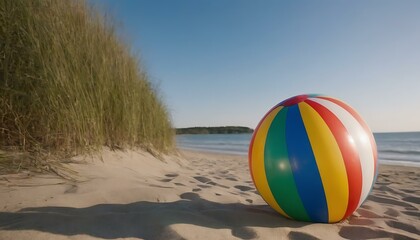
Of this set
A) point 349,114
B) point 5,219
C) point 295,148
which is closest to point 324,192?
point 295,148

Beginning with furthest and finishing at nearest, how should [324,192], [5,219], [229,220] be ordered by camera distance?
[229,220]
[324,192]
[5,219]

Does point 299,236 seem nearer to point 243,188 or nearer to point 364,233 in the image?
point 364,233

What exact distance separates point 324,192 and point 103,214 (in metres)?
1.57

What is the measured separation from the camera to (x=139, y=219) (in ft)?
6.86

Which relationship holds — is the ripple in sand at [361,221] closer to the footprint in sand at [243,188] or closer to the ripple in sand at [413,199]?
the ripple in sand at [413,199]

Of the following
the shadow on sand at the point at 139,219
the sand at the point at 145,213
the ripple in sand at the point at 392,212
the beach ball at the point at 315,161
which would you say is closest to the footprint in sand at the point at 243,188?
the sand at the point at 145,213

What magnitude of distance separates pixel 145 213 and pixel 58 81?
1669 mm

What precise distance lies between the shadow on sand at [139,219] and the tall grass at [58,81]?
1047 mm

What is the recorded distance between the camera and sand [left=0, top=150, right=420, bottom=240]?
1.90 metres

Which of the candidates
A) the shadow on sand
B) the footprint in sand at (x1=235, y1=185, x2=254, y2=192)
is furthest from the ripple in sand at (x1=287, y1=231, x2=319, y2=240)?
the footprint in sand at (x1=235, y1=185, x2=254, y2=192)

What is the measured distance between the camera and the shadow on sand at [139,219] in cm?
187

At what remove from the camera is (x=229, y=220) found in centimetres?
225

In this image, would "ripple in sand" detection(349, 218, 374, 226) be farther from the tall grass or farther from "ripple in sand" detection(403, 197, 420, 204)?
the tall grass

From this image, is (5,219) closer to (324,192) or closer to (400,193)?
(324,192)
